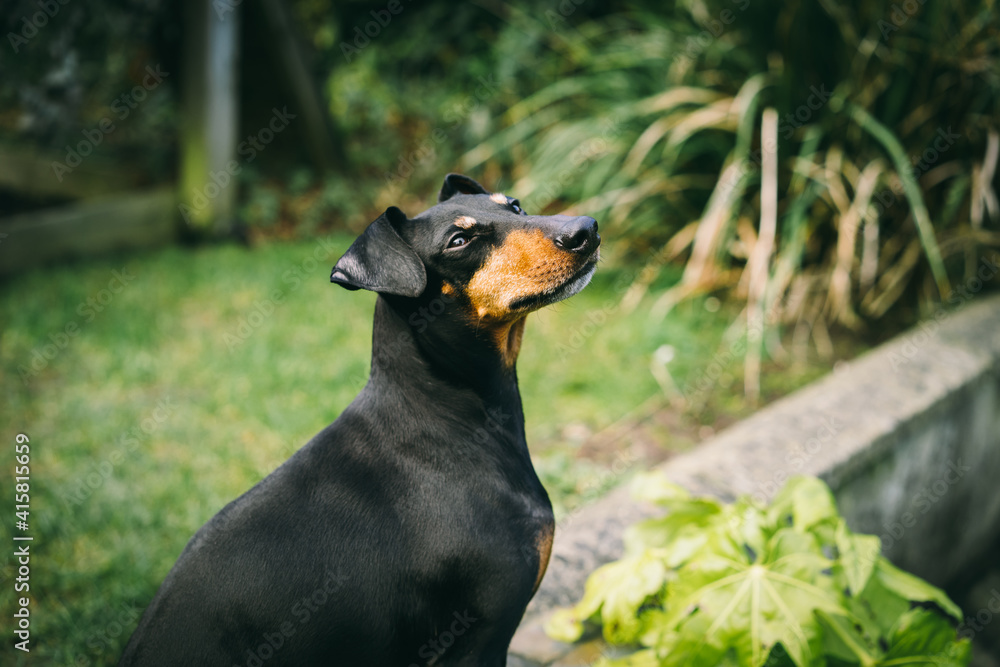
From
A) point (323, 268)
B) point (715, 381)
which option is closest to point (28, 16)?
point (323, 268)

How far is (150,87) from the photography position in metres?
5.86

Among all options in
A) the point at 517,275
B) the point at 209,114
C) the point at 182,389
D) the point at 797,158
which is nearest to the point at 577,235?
the point at 517,275

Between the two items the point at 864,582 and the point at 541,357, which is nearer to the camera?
the point at 864,582

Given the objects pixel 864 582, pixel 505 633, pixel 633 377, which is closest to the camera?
pixel 505 633

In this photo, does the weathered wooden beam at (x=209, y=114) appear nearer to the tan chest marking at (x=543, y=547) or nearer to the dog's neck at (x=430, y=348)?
the dog's neck at (x=430, y=348)

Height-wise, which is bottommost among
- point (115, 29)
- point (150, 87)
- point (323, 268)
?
point (323, 268)

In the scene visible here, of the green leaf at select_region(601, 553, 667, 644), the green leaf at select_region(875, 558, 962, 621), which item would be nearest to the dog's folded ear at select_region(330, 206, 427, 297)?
the green leaf at select_region(601, 553, 667, 644)

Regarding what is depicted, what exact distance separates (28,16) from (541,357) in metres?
3.78

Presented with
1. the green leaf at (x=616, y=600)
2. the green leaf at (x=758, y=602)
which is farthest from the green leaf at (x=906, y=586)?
the green leaf at (x=616, y=600)

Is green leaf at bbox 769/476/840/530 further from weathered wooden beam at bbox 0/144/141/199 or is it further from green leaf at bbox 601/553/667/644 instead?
weathered wooden beam at bbox 0/144/141/199

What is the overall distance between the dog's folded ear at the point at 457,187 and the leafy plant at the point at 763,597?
924 mm

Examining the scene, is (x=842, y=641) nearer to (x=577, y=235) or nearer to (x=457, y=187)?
(x=577, y=235)

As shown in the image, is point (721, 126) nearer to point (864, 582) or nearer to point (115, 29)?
point (864, 582)

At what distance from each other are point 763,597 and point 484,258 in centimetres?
98
